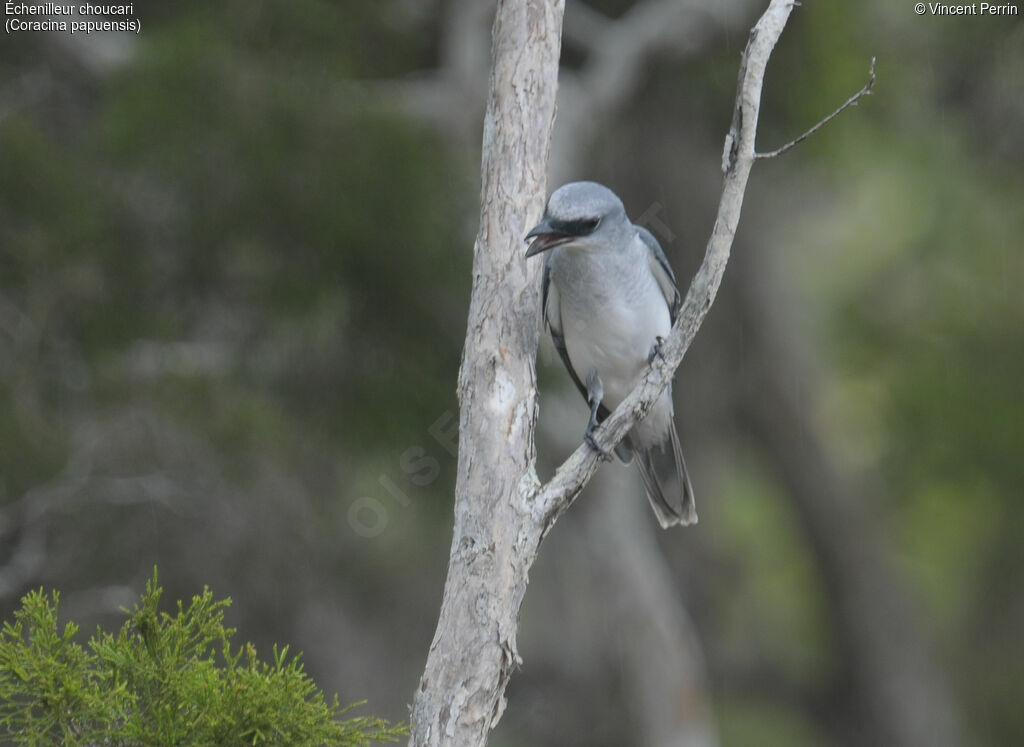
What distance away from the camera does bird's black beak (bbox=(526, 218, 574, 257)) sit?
10.3ft

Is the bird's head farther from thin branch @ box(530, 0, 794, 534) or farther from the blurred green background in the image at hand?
the blurred green background

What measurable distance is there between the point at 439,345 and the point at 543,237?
239cm

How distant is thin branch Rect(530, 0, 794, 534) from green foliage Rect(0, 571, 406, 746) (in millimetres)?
803

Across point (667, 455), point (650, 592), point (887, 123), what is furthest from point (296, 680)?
point (887, 123)

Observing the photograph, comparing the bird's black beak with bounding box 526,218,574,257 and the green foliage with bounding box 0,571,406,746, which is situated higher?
the bird's black beak with bounding box 526,218,574,257

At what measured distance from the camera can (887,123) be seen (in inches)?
342

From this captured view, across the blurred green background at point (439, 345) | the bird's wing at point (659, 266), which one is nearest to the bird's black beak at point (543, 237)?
the bird's wing at point (659, 266)

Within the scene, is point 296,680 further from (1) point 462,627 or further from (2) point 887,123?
(2) point 887,123

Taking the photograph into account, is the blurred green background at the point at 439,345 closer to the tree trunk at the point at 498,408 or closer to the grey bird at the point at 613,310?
the grey bird at the point at 613,310

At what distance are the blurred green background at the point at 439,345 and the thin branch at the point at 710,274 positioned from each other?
2.21 meters

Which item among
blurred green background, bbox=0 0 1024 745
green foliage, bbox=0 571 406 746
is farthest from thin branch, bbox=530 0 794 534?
blurred green background, bbox=0 0 1024 745

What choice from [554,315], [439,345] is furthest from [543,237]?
[439,345]

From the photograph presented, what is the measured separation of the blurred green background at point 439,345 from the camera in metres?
5.37

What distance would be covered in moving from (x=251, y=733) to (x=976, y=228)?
840cm
